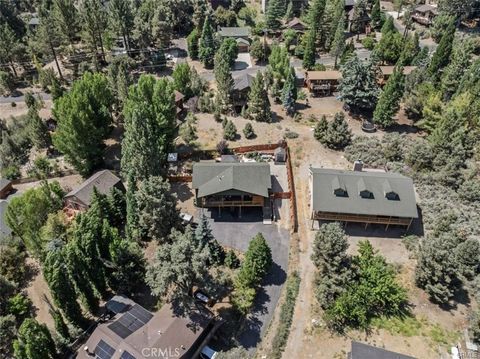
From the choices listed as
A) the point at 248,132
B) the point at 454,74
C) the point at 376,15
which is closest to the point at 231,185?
the point at 248,132

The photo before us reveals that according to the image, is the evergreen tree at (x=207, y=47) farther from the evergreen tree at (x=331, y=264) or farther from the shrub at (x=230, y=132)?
the evergreen tree at (x=331, y=264)

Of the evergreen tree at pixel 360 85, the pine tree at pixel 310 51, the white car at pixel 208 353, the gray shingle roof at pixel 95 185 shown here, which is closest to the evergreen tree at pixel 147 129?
the gray shingle roof at pixel 95 185

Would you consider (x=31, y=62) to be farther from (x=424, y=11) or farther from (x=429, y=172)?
(x=424, y=11)

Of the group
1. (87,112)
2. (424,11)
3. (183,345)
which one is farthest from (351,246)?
(424,11)

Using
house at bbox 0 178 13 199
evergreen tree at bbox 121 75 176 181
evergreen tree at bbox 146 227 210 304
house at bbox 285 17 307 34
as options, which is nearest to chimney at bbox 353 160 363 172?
evergreen tree at bbox 121 75 176 181

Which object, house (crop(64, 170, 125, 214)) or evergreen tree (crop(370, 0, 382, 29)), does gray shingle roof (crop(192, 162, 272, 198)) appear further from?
evergreen tree (crop(370, 0, 382, 29))

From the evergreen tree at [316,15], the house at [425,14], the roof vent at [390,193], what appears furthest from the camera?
the house at [425,14]
